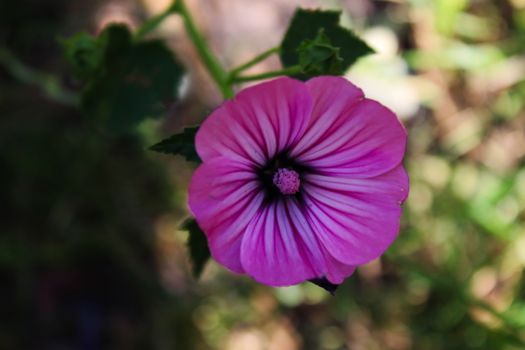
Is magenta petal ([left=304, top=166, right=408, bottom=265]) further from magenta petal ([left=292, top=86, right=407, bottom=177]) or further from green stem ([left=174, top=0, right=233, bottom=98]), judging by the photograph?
green stem ([left=174, top=0, right=233, bottom=98])

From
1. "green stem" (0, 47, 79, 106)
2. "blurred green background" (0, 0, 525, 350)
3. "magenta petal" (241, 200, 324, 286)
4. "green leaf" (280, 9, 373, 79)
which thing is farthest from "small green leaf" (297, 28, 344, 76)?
"blurred green background" (0, 0, 525, 350)

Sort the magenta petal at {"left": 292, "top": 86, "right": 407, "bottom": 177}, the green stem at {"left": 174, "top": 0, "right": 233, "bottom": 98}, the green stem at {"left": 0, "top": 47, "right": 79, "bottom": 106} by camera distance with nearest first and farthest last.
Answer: the magenta petal at {"left": 292, "top": 86, "right": 407, "bottom": 177} → the green stem at {"left": 174, "top": 0, "right": 233, "bottom": 98} → the green stem at {"left": 0, "top": 47, "right": 79, "bottom": 106}

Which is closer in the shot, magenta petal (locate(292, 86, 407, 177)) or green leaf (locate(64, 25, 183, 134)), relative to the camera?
magenta petal (locate(292, 86, 407, 177))

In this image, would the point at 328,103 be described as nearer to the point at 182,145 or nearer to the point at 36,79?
the point at 182,145

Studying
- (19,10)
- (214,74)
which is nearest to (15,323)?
(19,10)

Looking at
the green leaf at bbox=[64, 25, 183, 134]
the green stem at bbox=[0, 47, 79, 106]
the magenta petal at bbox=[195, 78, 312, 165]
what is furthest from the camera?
the green stem at bbox=[0, 47, 79, 106]

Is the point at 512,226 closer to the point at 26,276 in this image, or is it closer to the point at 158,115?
the point at 158,115
